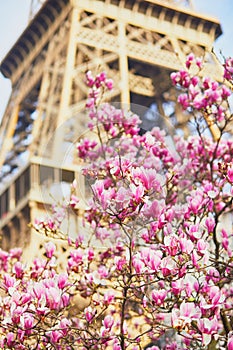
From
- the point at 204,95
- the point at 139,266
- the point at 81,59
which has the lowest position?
the point at 139,266

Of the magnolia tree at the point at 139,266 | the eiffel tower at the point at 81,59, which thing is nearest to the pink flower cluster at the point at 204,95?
the magnolia tree at the point at 139,266

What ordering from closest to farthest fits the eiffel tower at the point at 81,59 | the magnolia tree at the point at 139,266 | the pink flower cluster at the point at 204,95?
the magnolia tree at the point at 139,266, the pink flower cluster at the point at 204,95, the eiffel tower at the point at 81,59

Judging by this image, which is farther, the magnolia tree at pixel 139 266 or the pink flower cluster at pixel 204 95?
the pink flower cluster at pixel 204 95

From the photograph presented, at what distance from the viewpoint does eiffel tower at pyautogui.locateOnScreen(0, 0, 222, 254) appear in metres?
14.3

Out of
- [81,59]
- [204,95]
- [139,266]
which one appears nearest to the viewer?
[139,266]

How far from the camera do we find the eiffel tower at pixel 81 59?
14328mm

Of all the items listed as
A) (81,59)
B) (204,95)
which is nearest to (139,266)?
(204,95)

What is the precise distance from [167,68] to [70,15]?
9.79ft

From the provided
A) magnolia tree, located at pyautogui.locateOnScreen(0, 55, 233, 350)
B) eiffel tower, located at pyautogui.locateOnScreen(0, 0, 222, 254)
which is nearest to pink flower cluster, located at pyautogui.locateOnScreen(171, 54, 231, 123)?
magnolia tree, located at pyautogui.locateOnScreen(0, 55, 233, 350)

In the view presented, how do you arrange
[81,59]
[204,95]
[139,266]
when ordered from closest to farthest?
[139,266], [204,95], [81,59]

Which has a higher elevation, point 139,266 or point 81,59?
point 81,59

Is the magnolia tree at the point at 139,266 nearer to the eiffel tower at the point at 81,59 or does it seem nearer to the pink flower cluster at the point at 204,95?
the pink flower cluster at the point at 204,95

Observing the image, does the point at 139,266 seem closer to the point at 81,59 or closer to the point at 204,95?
the point at 204,95

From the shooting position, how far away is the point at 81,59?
1516 cm
